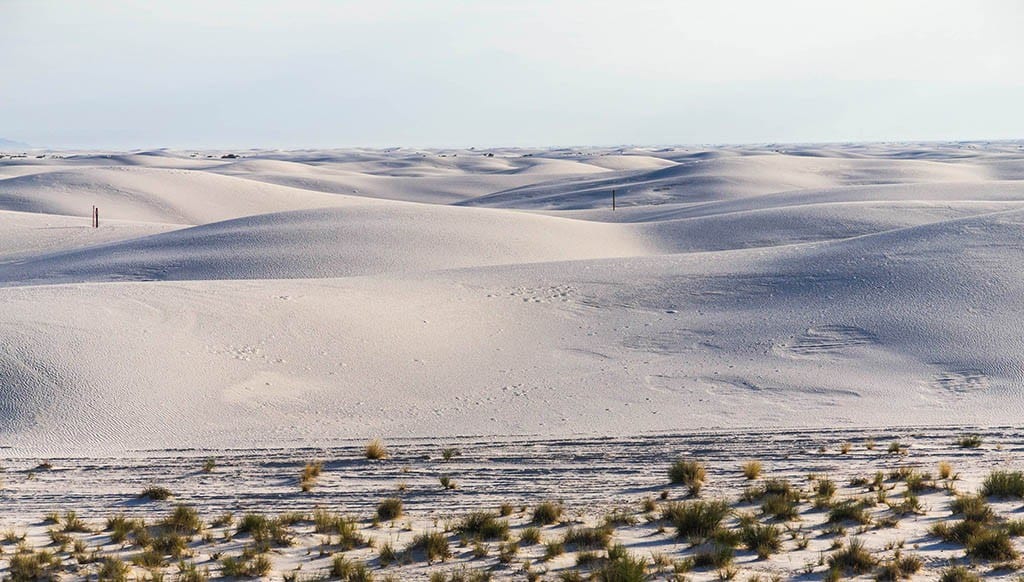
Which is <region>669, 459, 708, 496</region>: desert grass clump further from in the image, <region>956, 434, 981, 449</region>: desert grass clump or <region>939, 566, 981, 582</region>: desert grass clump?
<region>956, 434, 981, 449</region>: desert grass clump

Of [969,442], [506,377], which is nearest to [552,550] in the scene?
[969,442]

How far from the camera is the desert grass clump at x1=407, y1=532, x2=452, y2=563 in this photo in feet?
24.5

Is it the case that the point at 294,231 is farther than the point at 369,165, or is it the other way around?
the point at 369,165

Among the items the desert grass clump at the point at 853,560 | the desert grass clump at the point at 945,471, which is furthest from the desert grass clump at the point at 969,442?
the desert grass clump at the point at 853,560

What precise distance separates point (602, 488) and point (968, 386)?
650 cm

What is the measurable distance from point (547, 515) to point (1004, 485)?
3.63 meters

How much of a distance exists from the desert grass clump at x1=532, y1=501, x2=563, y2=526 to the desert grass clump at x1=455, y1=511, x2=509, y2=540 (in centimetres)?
29

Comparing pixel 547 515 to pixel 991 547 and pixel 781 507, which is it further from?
pixel 991 547

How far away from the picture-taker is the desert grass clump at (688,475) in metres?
9.15

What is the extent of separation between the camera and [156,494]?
909cm

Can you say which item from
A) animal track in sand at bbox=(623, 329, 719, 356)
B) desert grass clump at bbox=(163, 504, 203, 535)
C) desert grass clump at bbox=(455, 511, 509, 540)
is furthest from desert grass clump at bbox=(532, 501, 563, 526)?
animal track in sand at bbox=(623, 329, 719, 356)

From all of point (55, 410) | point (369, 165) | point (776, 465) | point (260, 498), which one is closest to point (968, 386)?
point (776, 465)

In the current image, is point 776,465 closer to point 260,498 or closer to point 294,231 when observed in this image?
point 260,498

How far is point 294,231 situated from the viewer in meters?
30.2
